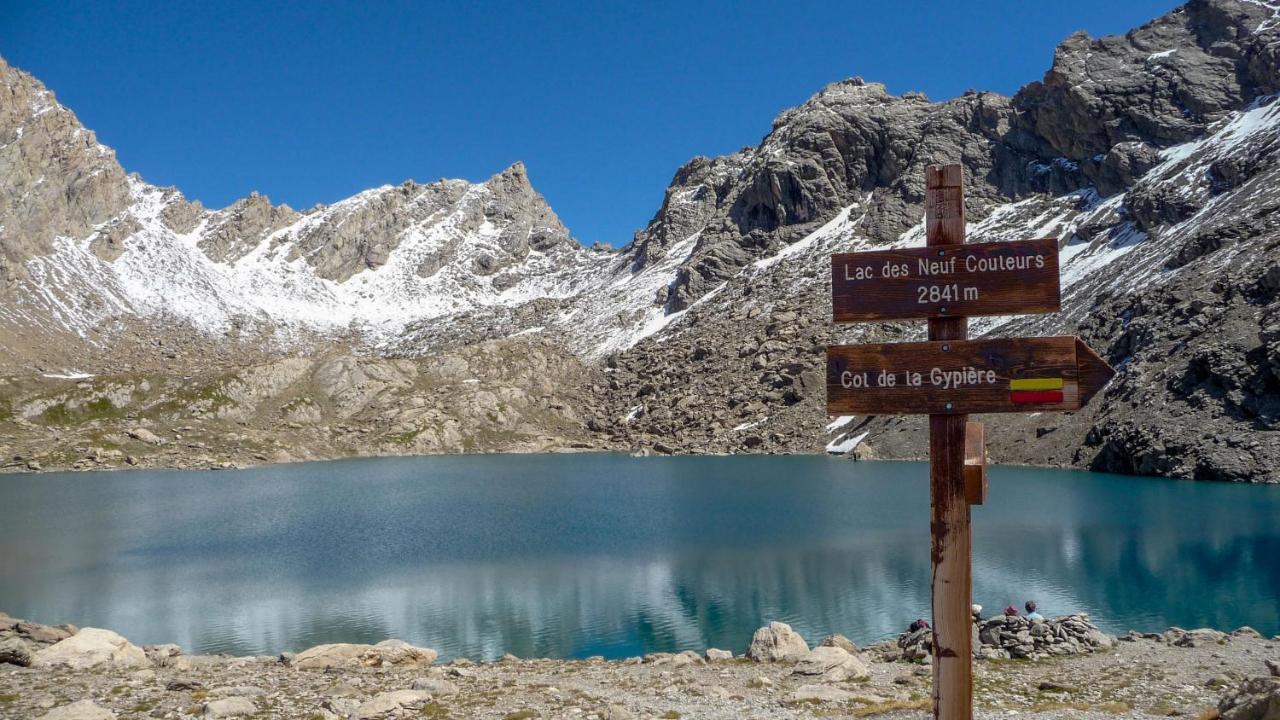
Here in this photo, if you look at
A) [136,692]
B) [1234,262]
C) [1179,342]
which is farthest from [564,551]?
[1234,262]

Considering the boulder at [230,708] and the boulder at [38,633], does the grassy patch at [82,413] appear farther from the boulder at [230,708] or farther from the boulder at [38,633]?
the boulder at [230,708]

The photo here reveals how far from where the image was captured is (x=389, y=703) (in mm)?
17703

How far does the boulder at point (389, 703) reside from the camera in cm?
1720

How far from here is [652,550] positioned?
54.0m

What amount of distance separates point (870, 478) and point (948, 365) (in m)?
92.4

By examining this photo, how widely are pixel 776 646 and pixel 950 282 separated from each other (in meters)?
20.1

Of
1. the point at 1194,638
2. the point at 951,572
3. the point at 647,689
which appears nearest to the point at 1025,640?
the point at 1194,638

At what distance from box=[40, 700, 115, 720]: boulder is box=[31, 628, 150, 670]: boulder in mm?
8263

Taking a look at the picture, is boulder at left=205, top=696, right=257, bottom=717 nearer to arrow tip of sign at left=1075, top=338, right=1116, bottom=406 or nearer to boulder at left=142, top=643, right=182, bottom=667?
boulder at left=142, top=643, right=182, bottom=667


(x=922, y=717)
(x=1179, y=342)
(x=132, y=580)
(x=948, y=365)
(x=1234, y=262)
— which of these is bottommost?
(x=132, y=580)

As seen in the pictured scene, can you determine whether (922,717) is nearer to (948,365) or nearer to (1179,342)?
(948,365)

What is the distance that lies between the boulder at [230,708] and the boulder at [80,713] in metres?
1.79

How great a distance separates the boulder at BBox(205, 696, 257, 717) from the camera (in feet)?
54.5

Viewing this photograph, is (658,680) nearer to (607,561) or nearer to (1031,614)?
(1031,614)
